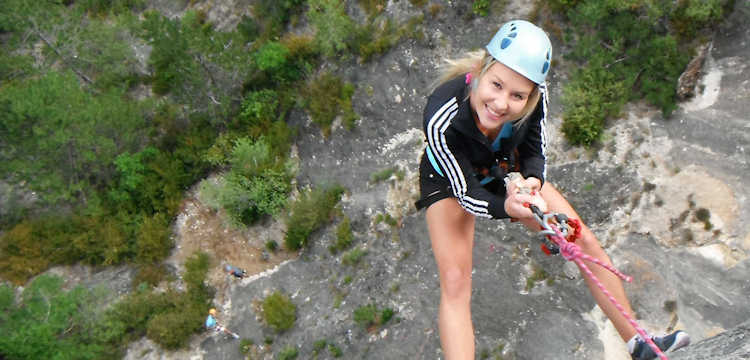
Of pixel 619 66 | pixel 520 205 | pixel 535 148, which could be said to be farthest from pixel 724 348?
pixel 619 66

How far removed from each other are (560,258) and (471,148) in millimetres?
3909

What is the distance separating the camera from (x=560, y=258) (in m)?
7.38

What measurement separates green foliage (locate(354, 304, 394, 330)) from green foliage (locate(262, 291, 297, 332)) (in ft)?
6.80

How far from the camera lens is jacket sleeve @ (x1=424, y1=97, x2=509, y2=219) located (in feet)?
13.5

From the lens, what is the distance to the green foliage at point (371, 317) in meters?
8.38

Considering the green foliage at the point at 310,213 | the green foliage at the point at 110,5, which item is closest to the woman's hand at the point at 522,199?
the green foliage at the point at 310,213

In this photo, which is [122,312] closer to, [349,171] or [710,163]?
[349,171]

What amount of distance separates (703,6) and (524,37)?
641 centimetres

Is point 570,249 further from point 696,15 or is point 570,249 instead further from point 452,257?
point 696,15

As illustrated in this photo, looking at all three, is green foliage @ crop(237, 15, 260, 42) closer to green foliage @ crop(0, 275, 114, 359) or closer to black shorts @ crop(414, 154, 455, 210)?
green foliage @ crop(0, 275, 114, 359)

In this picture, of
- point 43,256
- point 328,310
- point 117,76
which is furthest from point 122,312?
point 117,76

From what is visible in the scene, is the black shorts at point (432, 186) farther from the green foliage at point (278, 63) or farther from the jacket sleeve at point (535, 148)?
the green foliage at point (278, 63)

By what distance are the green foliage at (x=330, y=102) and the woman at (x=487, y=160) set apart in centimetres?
718

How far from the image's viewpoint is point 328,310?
9.61 metres
